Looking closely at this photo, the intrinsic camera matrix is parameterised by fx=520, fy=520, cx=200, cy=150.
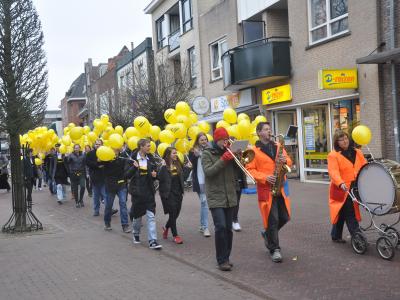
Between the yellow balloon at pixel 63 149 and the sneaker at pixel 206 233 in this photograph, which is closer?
the sneaker at pixel 206 233

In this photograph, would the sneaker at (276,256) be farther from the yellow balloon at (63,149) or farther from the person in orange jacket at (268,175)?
the yellow balloon at (63,149)

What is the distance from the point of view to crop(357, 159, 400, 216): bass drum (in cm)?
620

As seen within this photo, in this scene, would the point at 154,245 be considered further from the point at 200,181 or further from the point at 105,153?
the point at 105,153

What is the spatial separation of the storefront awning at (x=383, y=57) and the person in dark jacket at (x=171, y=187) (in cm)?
610

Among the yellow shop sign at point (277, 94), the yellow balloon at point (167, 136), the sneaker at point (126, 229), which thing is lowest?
the sneaker at point (126, 229)

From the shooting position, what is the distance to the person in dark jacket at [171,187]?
825 centimetres

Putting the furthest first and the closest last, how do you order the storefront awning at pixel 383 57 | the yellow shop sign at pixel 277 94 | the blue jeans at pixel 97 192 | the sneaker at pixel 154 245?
the yellow shop sign at pixel 277 94 → the blue jeans at pixel 97 192 → the storefront awning at pixel 383 57 → the sneaker at pixel 154 245

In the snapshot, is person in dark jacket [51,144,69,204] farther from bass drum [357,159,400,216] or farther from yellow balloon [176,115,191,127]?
bass drum [357,159,400,216]

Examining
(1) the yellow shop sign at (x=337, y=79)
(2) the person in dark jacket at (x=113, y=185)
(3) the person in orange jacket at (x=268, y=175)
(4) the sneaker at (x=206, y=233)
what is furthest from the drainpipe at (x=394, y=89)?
(3) the person in orange jacket at (x=268, y=175)

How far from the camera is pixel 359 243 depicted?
6.63 metres

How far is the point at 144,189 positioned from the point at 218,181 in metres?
2.01

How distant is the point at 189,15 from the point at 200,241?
19.4 metres

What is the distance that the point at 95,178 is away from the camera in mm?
11766

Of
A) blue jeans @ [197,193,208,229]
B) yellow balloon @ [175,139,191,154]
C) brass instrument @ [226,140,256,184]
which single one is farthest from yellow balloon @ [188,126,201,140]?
brass instrument @ [226,140,256,184]
